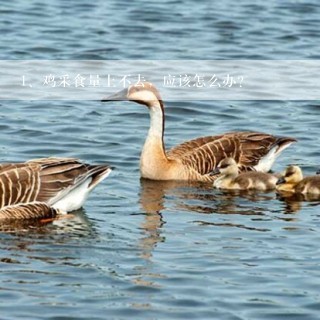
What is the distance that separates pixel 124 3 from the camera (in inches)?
1040

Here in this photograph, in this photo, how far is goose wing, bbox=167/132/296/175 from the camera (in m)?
15.5

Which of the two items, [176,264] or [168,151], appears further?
[168,151]

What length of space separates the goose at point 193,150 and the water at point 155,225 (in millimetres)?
265

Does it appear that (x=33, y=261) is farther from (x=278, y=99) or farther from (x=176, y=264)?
(x=278, y=99)

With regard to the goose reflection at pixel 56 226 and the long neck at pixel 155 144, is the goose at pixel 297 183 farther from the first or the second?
the goose reflection at pixel 56 226

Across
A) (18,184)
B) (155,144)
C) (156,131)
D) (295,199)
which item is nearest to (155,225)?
(18,184)

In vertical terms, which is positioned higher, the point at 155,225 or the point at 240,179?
the point at 240,179

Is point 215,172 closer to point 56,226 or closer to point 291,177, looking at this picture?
point 291,177

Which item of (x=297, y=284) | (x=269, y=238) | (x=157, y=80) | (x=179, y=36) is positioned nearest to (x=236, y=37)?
(x=179, y=36)

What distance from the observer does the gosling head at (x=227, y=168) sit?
1495cm

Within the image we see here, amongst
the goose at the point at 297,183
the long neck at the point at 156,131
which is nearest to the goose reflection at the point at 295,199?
the goose at the point at 297,183

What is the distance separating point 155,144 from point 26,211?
2775 mm

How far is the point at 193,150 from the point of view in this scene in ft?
51.1

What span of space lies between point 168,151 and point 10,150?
1.91 meters
